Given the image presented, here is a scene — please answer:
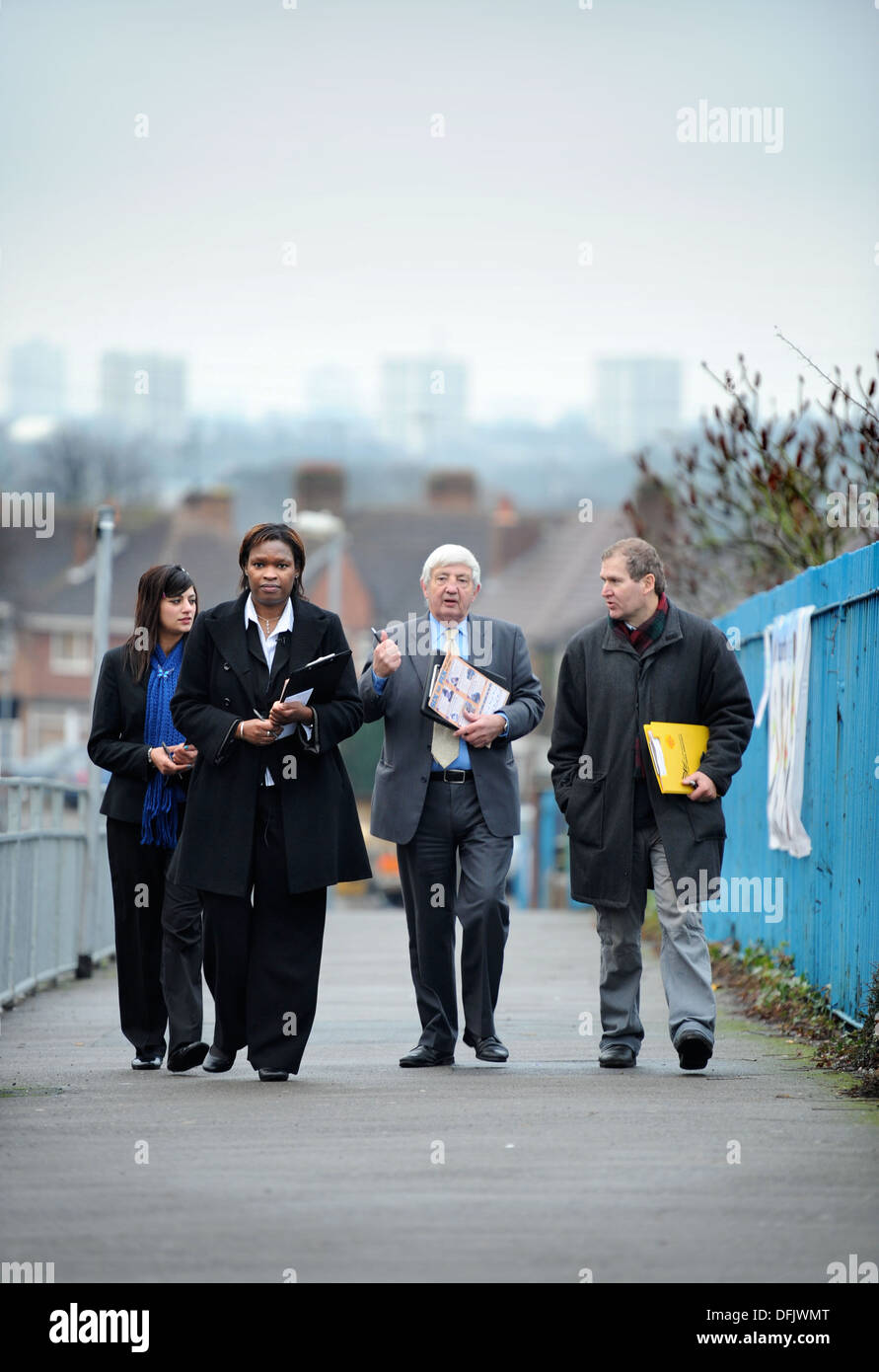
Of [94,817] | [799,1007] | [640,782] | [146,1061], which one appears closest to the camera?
[640,782]

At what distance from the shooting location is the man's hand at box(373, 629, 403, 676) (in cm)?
809

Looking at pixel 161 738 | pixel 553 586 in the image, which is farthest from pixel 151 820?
pixel 553 586

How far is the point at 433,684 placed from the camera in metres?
8.06

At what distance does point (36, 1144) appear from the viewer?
20.7 ft

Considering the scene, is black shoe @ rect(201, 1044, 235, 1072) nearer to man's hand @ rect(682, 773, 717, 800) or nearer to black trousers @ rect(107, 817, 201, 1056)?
black trousers @ rect(107, 817, 201, 1056)

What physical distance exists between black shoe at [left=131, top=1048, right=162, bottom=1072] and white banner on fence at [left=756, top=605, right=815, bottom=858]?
11.0ft

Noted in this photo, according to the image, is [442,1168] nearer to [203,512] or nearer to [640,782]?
[640,782]

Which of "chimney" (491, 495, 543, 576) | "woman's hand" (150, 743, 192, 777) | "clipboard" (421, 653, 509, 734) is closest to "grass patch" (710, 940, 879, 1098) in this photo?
"clipboard" (421, 653, 509, 734)

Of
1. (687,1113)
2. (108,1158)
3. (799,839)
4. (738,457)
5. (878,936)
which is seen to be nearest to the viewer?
(108,1158)

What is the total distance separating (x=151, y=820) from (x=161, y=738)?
1.25ft

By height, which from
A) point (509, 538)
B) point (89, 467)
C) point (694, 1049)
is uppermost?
point (89, 467)
